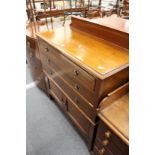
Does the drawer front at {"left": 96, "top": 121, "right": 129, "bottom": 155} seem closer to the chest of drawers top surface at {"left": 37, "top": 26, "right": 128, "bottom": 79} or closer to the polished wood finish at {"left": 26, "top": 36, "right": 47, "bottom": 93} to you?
the chest of drawers top surface at {"left": 37, "top": 26, "right": 128, "bottom": 79}

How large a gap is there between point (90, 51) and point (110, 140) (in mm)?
663

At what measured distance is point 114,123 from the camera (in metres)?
0.87

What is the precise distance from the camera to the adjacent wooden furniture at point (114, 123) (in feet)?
2.75

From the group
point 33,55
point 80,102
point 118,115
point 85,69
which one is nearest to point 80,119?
point 80,102

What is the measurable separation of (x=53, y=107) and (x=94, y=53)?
116 cm

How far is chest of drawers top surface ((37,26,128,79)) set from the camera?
0.85m

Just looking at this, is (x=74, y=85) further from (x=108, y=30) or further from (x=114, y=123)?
(x=108, y=30)

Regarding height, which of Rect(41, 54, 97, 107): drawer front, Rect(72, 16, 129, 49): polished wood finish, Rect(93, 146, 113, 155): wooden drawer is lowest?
Rect(93, 146, 113, 155): wooden drawer

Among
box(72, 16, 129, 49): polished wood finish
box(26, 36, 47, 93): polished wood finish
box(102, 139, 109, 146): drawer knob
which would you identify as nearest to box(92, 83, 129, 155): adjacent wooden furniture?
box(102, 139, 109, 146): drawer knob

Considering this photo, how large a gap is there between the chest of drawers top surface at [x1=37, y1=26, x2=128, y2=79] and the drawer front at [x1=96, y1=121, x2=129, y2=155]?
405 mm

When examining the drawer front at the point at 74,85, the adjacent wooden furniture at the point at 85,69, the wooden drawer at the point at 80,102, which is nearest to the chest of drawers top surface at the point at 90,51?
the adjacent wooden furniture at the point at 85,69
